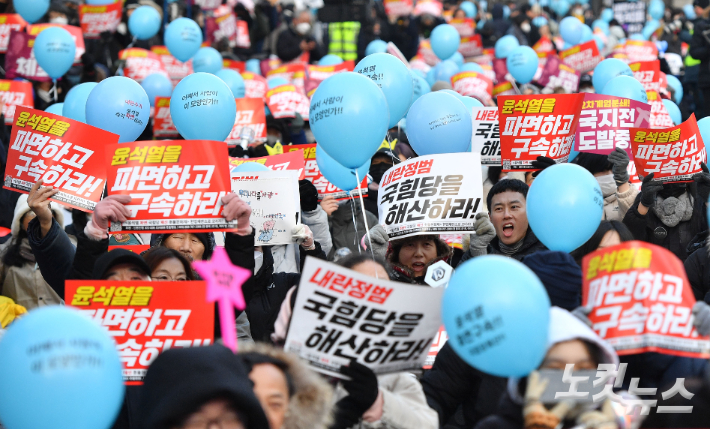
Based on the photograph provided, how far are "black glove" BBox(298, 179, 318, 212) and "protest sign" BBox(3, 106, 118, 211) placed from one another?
1.50 m

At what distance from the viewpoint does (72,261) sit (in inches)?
165

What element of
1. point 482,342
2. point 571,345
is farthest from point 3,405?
point 571,345

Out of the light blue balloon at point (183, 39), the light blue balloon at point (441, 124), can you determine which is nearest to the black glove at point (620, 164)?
the light blue balloon at point (441, 124)

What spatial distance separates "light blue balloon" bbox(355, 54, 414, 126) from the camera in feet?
18.9

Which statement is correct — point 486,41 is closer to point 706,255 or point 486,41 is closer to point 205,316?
point 706,255

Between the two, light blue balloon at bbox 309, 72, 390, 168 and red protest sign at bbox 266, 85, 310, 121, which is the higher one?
light blue balloon at bbox 309, 72, 390, 168

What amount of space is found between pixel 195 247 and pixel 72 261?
0.70 meters

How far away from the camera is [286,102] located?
9.48m

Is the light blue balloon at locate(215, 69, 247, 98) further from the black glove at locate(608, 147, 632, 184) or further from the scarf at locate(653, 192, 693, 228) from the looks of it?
the scarf at locate(653, 192, 693, 228)

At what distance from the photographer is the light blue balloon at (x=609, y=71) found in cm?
883

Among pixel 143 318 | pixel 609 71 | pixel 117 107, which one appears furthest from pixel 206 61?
pixel 143 318

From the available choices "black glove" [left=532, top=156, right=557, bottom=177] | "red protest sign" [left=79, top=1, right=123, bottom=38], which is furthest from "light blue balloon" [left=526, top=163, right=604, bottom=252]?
"red protest sign" [left=79, top=1, right=123, bottom=38]

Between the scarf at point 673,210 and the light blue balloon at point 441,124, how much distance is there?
137 centimetres

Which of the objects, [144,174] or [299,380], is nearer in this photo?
[299,380]
